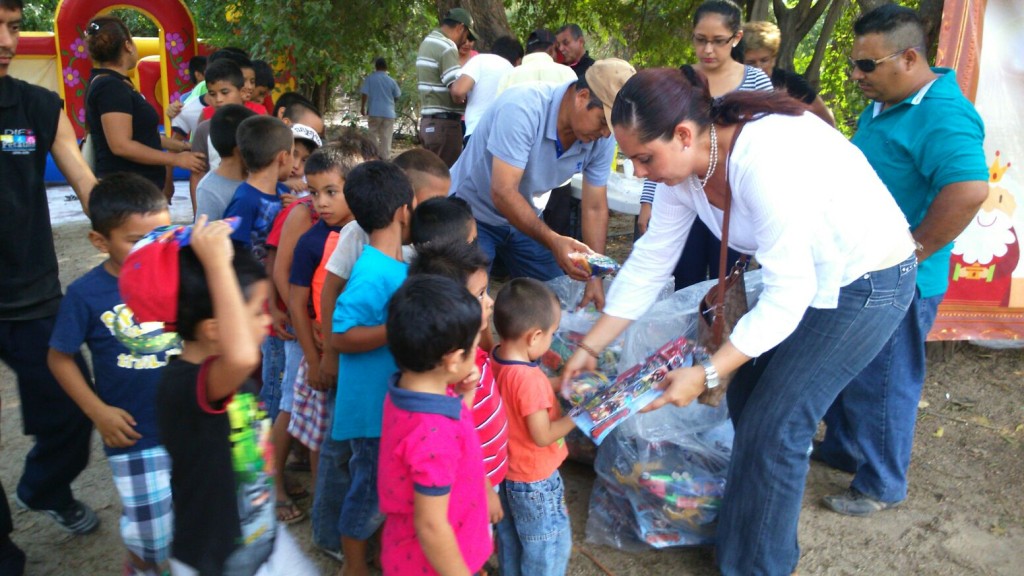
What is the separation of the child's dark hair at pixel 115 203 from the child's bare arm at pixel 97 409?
402mm

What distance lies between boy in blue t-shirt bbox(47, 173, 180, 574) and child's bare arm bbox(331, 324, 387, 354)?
514mm

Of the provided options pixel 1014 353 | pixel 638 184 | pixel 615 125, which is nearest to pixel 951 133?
pixel 615 125

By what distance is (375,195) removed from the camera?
233 cm

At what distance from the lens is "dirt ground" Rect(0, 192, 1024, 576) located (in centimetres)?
→ 283

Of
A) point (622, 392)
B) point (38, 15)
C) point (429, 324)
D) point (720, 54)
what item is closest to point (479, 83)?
point (720, 54)

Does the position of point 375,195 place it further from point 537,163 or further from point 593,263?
point 537,163

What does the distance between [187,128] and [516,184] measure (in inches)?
138

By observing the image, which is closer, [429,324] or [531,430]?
[429,324]

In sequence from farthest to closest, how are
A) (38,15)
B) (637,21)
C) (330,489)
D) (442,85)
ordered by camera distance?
(38,15), (637,21), (442,85), (330,489)

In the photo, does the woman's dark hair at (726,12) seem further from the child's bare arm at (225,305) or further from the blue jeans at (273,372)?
the child's bare arm at (225,305)

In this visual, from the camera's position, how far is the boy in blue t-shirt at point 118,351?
87.6 inches

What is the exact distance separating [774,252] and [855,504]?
5.29 ft

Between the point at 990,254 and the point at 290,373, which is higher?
the point at 990,254

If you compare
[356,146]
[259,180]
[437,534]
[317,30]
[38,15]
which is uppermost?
[317,30]
